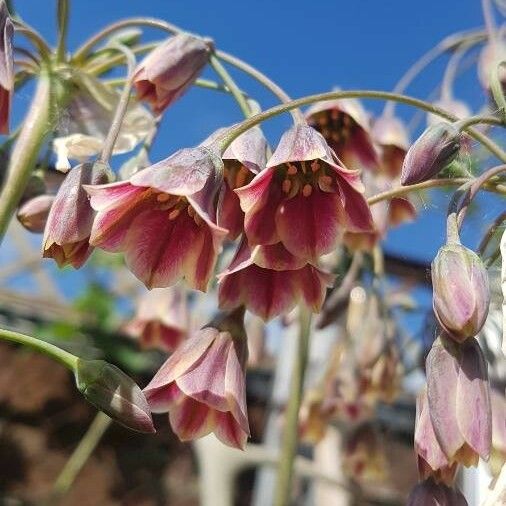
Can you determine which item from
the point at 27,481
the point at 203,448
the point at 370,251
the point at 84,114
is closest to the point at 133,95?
the point at 84,114

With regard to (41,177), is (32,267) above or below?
above

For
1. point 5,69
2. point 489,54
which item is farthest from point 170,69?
point 489,54

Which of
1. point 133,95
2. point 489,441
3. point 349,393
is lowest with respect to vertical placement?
point 489,441

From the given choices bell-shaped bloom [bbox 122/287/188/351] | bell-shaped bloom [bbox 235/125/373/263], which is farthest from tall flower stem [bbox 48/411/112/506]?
bell-shaped bloom [bbox 235/125/373/263]

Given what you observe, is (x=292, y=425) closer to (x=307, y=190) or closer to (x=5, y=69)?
(x=307, y=190)

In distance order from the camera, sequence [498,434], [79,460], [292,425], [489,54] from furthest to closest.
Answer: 1. [79,460]
2. [489,54]
3. [292,425]
4. [498,434]

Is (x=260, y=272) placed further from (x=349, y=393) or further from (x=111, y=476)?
(x=111, y=476)

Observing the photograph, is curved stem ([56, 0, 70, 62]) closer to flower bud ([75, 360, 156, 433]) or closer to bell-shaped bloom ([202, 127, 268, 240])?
bell-shaped bloom ([202, 127, 268, 240])
